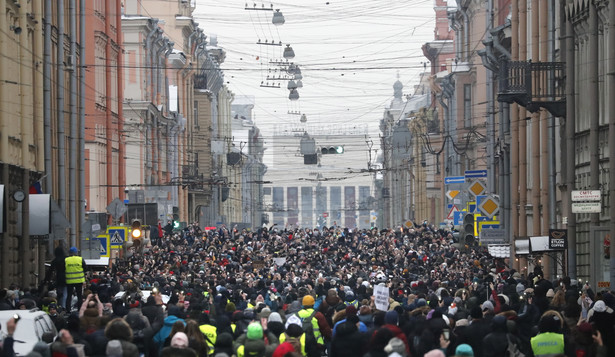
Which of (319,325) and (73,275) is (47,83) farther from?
(319,325)

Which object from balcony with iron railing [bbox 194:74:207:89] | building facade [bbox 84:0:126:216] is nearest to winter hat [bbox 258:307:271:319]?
building facade [bbox 84:0:126:216]

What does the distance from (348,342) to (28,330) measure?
3.98 meters

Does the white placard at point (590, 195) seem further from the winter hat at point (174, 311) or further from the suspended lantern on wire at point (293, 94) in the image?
the suspended lantern on wire at point (293, 94)

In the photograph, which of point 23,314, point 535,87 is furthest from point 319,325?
point 535,87

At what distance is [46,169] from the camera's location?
36.0 m

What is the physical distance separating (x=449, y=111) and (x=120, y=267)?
38740 mm

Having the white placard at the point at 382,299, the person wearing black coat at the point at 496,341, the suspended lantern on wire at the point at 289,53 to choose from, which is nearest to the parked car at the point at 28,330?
the person wearing black coat at the point at 496,341

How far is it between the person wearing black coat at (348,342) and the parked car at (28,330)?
138 inches

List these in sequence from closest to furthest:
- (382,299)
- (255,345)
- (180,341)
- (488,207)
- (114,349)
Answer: (180,341) → (114,349) → (255,345) → (382,299) → (488,207)

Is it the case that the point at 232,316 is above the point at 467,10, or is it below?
below

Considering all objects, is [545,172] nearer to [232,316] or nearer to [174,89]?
[232,316]

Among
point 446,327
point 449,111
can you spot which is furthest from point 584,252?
point 449,111

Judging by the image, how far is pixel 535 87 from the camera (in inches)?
1388

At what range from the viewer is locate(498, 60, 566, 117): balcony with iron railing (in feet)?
112
